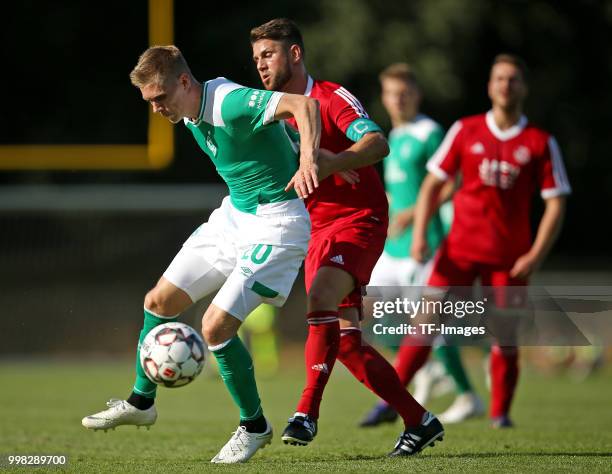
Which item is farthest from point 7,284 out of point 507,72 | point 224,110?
point 224,110

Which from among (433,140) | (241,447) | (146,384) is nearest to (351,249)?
(241,447)

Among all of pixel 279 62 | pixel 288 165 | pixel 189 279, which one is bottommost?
pixel 189 279

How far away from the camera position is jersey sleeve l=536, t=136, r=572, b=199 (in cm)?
742

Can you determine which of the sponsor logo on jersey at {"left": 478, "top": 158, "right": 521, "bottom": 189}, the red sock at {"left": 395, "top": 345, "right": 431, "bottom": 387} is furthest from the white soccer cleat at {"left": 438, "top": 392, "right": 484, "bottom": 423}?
the sponsor logo on jersey at {"left": 478, "top": 158, "right": 521, "bottom": 189}

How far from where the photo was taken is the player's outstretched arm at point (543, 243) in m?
7.27

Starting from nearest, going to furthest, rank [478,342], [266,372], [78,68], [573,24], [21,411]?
[478,342]
[21,411]
[266,372]
[78,68]
[573,24]

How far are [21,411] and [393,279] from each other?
3.18 meters

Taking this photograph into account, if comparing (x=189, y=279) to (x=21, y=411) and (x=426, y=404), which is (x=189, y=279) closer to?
(x=21, y=411)

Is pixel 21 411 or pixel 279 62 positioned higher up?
pixel 279 62

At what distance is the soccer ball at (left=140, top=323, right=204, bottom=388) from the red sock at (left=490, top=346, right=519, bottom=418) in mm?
2661

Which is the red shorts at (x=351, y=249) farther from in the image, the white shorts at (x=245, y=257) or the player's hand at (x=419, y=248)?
the player's hand at (x=419, y=248)

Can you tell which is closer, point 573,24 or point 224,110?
point 224,110

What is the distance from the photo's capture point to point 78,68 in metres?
15.5

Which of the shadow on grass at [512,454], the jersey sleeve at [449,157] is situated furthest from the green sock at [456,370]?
the shadow on grass at [512,454]
